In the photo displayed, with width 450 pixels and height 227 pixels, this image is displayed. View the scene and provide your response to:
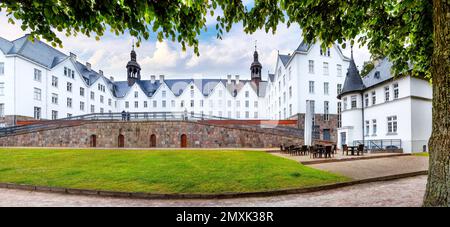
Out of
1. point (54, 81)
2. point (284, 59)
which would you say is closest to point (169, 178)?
point (284, 59)

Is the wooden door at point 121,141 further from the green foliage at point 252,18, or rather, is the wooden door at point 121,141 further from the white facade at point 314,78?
the green foliage at point 252,18

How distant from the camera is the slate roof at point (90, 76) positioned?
126 ft

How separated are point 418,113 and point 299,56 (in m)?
18.1

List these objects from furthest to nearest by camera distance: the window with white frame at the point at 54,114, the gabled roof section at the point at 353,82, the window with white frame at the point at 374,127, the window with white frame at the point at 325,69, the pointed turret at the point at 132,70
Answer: the pointed turret at the point at 132,70
the window with white frame at the point at 54,114
the window with white frame at the point at 325,69
the gabled roof section at the point at 353,82
the window with white frame at the point at 374,127

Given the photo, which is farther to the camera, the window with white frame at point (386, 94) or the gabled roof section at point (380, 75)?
the gabled roof section at point (380, 75)

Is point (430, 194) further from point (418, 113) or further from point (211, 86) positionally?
point (211, 86)

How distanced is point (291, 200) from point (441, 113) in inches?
172

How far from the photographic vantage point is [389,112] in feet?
84.1

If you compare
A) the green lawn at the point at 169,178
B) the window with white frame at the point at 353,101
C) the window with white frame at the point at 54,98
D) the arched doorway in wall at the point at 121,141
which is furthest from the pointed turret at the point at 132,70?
the green lawn at the point at 169,178

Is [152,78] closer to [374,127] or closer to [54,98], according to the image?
[54,98]

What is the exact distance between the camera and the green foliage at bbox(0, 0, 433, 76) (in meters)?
6.22

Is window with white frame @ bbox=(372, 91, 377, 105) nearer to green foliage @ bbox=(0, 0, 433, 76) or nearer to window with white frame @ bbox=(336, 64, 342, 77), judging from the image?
window with white frame @ bbox=(336, 64, 342, 77)

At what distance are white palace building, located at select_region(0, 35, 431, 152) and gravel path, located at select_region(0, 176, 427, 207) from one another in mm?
12395

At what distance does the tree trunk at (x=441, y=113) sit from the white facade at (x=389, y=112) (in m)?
20.0
